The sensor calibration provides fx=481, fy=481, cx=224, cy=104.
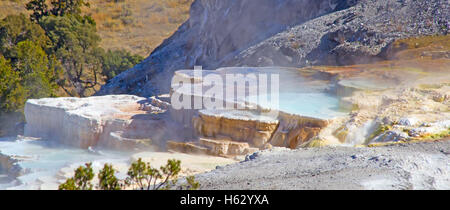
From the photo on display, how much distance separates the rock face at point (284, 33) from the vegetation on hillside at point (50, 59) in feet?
8.33

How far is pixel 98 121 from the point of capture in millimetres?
12922

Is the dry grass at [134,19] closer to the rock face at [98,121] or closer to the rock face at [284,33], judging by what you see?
the rock face at [284,33]

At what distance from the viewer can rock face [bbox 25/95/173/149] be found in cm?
1268

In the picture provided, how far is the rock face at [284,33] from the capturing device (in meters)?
15.4

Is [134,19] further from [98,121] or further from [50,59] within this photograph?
[98,121]

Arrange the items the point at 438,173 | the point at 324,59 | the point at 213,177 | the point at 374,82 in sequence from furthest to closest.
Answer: the point at 324,59
the point at 374,82
the point at 213,177
the point at 438,173

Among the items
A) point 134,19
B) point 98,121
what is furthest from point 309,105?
point 134,19

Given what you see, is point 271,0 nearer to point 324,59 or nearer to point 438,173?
point 324,59

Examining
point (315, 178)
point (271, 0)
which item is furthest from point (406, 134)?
point (271, 0)

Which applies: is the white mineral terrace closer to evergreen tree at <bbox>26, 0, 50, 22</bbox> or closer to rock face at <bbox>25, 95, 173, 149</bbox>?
rock face at <bbox>25, 95, 173, 149</bbox>

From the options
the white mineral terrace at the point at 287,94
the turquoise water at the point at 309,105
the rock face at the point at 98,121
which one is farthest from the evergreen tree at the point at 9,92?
the turquoise water at the point at 309,105

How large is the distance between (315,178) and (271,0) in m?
15.5

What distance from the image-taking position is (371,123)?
9.27 m

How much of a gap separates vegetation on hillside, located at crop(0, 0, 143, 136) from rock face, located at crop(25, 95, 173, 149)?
366 centimetres
